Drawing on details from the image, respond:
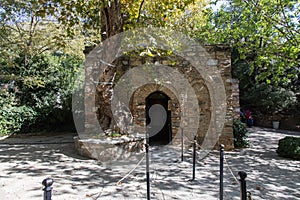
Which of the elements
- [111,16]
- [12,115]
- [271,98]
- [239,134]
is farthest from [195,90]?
[12,115]

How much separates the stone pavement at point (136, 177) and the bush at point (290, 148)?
24 cm

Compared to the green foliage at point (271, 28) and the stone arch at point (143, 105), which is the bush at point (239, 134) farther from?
the stone arch at point (143, 105)

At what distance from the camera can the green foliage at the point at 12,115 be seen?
29.3 feet

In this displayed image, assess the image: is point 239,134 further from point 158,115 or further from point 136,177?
point 136,177

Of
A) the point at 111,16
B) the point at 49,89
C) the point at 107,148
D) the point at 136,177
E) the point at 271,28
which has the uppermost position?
the point at 111,16

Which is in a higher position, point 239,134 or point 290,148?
point 239,134

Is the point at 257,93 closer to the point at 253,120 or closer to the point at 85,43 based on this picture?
the point at 253,120

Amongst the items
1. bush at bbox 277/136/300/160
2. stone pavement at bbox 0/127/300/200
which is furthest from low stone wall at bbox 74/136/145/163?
bush at bbox 277/136/300/160

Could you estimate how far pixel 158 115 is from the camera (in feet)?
32.2

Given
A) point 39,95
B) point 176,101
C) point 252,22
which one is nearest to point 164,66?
point 176,101

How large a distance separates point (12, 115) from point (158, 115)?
6.35m

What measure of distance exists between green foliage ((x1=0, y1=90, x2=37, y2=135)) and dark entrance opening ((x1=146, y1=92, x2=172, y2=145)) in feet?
17.3

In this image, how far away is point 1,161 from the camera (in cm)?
488

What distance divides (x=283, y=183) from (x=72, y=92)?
9.58m
